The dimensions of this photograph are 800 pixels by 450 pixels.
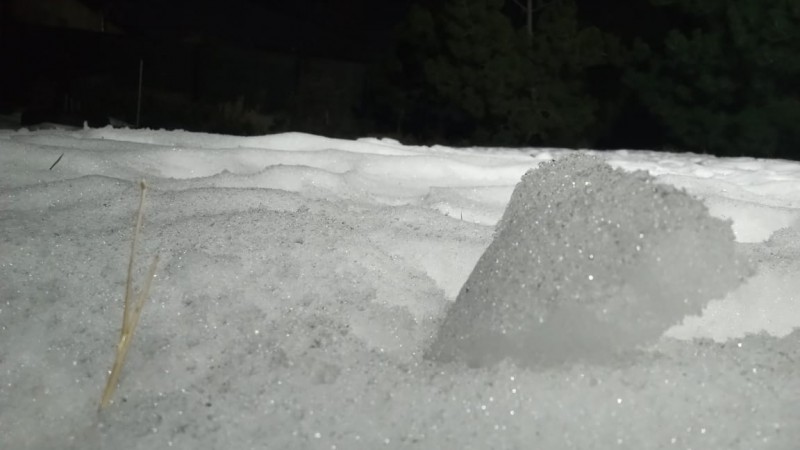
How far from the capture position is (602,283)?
0.89m

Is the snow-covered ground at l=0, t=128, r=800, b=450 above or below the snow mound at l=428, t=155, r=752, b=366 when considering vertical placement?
below

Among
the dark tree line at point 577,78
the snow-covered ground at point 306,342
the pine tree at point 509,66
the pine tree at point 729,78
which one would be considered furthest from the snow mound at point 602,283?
the pine tree at point 509,66

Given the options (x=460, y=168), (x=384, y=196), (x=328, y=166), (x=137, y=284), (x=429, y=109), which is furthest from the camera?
(x=429, y=109)

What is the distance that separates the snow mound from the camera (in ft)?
2.89

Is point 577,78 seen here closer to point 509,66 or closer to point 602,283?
point 509,66

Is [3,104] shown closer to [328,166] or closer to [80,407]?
[328,166]

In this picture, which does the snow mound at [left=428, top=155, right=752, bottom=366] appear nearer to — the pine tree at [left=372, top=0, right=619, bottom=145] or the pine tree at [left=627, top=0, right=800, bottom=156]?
the pine tree at [left=627, top=0, right=800, bottom=156]

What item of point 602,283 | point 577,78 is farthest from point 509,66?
point 602,283

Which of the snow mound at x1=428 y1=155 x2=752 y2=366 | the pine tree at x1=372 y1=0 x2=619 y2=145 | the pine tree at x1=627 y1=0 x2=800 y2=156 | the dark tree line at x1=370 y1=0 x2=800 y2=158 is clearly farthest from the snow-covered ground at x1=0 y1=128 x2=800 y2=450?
the pine tree at x1=372 y1=0 x2=619 y2=145

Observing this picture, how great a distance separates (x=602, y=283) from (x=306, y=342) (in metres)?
0.37

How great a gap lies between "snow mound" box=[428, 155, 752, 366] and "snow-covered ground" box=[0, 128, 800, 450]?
0.03 m

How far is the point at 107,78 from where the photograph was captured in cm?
868

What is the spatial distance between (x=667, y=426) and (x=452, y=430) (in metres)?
0.22

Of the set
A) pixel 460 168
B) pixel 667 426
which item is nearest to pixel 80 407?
pixel 667 426
